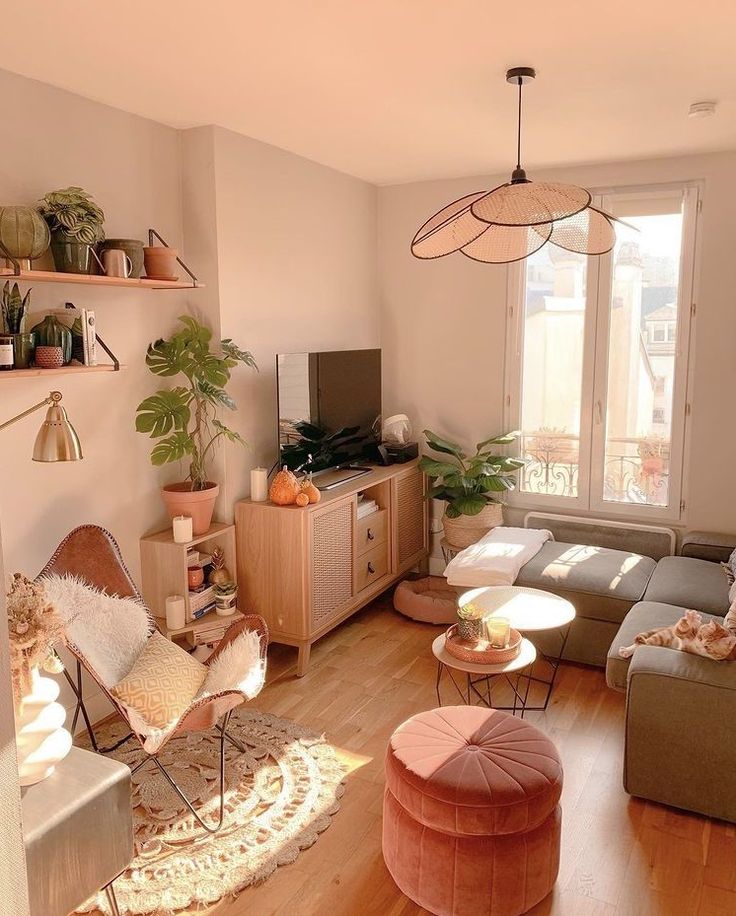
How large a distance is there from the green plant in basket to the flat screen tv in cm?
44

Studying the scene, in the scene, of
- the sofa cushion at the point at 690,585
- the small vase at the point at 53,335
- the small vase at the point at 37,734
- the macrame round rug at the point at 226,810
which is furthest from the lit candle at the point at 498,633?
the small vase at the point at 53,335

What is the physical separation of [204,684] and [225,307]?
5.63ft

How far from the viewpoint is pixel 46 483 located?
9.92 ft

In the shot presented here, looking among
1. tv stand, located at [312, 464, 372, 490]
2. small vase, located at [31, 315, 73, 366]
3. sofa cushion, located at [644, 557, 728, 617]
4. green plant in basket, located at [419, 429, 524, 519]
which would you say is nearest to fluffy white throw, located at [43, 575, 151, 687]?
small vase, located at [31, 315, 73, 366]

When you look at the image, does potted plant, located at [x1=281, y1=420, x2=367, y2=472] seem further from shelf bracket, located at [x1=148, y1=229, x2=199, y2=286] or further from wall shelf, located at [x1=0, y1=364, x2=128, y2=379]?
wall shelf, located at [x1=0, y1=364, x2=128, y2=379]

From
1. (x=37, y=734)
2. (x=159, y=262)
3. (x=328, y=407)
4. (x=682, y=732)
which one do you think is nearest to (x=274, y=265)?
(x=328, y=407)

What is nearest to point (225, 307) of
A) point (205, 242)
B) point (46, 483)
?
point (205, 242)

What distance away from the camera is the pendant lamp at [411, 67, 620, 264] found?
2.34m

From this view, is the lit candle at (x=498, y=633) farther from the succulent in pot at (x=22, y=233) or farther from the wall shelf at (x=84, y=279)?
the succulent in pot at (x=22, y=233)

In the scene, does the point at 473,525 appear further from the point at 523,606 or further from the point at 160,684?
the point at 160,684

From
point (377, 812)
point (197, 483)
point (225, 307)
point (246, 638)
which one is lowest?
point (377, 812)

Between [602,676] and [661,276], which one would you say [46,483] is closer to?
[602,676]

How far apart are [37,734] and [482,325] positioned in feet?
11.7

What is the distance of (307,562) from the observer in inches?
146
